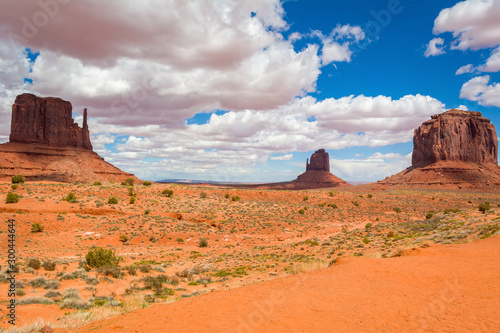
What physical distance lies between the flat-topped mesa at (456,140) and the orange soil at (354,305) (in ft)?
443

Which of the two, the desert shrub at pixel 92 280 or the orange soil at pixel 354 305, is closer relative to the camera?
the orange soil at pixel 354 305

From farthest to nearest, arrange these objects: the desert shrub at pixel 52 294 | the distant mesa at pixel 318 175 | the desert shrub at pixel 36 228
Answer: the distant mesa at pixel 318 175
the desert shrub at pixel 36 228
the desert shrub at pixel 52 294

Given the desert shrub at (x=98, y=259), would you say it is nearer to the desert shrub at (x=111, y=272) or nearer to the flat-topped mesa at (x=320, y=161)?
the desert shrub at (x=111, y=272)

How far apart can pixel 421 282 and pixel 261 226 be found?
25001mm

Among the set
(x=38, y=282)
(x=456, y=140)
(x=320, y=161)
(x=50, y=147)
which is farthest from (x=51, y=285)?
(x=320, y=161)

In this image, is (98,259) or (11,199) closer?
(98,259)

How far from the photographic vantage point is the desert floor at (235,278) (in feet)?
26.5

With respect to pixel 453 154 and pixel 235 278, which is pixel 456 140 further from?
pixel 235 278

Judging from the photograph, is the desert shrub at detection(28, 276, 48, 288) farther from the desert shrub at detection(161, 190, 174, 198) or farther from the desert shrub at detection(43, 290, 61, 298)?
the desert shrub at detection(161, 190, 174, 198)

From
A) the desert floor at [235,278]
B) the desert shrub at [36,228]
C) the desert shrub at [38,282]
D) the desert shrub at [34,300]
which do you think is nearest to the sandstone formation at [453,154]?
the desert floor at [235,278]

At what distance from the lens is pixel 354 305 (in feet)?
29.3

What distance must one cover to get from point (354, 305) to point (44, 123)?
115 m

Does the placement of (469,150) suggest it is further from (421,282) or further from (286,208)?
(421,282)

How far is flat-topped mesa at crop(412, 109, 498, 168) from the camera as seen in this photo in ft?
407
